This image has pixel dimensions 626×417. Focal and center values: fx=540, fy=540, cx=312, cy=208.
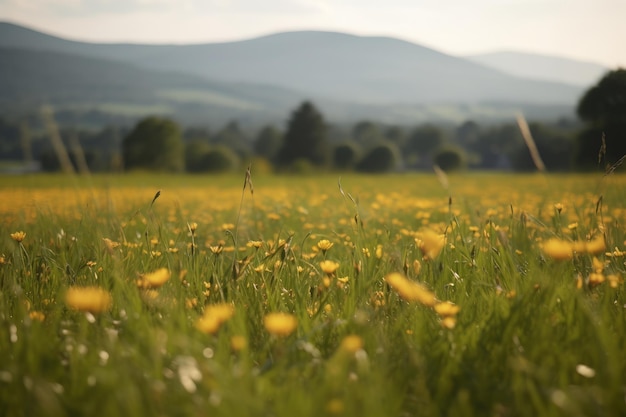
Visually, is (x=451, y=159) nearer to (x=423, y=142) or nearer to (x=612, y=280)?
(x=423, y=142)

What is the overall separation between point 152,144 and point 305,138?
20.3 meters

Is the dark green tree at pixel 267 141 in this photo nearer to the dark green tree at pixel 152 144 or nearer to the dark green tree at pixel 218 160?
the dark green tree at pixel 218 160

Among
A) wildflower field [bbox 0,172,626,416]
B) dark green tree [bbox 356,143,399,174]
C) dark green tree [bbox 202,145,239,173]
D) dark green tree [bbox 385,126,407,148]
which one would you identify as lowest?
dark green tree [bbox 202,145,239,173]

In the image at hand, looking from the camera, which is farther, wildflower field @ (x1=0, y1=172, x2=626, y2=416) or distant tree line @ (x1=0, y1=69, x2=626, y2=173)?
distant tree line @ (x1=0, y1=69, x2=626, y2=173)

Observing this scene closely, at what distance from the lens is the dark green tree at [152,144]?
70.4 metres

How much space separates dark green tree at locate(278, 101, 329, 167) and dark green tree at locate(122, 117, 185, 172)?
48.4 ft

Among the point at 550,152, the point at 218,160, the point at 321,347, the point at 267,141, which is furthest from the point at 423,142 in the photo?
the point at 321,347

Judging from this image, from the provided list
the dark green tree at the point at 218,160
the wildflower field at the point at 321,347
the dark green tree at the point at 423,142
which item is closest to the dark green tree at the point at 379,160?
the dark green tree at the point at 218,160

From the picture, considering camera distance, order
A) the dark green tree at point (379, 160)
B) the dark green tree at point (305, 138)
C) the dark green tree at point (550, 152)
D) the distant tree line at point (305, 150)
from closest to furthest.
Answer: the dark green tree at point (550, 152) → the distant tree line at point (305, 150) → the dark green tree at point (305, 138) → the dark green tree at point (379, 160)

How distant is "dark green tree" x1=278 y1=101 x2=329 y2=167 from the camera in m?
73.0

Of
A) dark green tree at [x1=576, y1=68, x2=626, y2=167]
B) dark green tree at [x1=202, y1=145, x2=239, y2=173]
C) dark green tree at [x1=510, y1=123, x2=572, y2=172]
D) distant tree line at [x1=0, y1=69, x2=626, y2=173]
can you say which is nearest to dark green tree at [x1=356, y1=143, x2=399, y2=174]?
distant tree line at [x1=0, y1=69, x2=626, y2=173]

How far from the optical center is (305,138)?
7312 centimetres

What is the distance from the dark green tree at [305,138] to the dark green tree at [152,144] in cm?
1476

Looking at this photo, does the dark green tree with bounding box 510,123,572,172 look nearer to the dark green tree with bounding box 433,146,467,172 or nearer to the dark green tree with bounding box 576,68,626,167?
the dark green tree with bounding box 433,146,467,172
